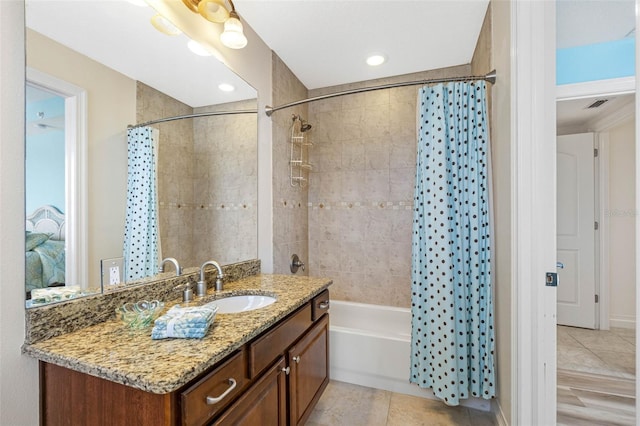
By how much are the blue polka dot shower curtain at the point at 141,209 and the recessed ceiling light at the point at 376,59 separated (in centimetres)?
182

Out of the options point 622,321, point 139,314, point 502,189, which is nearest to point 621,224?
point 622,321

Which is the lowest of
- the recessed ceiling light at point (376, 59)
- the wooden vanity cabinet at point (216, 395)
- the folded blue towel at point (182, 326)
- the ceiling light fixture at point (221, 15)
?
the wooden vanity cabinet at point (216, 395)

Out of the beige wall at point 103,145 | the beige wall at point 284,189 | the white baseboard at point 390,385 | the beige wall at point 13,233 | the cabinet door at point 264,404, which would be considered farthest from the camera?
the beige wall at point 284,189

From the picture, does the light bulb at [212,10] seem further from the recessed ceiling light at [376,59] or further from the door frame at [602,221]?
the door frame at [602,221]

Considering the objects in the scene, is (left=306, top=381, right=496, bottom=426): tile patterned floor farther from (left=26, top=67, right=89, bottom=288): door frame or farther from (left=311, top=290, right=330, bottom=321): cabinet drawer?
(left=26, top=67, right=89, bottom=288): door frame

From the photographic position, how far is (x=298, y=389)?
1.34 m

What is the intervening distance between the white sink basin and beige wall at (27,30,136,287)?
539 millimetres

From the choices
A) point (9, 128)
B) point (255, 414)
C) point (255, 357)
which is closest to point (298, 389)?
point (255, 414)

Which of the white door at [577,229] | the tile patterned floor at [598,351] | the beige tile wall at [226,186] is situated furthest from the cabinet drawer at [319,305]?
the white door at [577,229]

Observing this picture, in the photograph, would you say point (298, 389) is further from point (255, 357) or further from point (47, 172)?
point (47, 172)

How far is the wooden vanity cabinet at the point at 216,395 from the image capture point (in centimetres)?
71

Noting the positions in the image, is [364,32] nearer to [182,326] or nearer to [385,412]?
[182,326]

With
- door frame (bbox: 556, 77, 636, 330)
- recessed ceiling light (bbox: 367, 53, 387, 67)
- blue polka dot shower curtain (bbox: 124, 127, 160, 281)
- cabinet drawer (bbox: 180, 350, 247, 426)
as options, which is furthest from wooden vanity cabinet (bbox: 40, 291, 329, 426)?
door frame (bbox: 556, 77, 636, 330)

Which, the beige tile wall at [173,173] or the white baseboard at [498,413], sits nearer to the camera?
the beige tile wall at [173,173]
